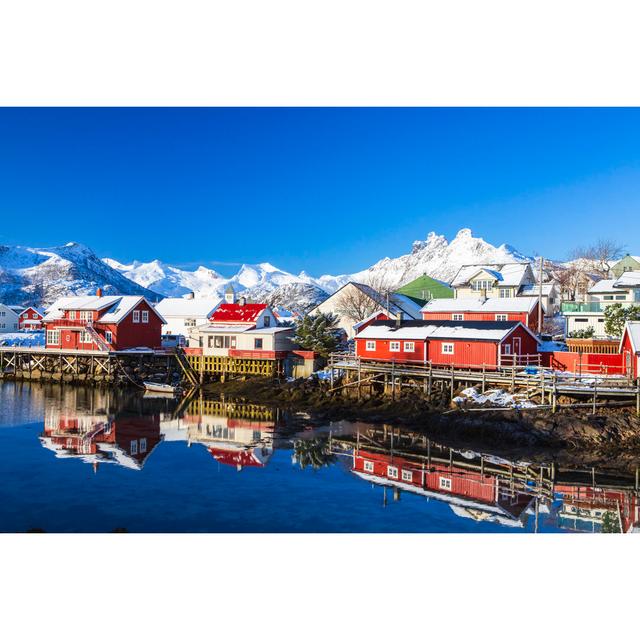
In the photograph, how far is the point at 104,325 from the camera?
161ft

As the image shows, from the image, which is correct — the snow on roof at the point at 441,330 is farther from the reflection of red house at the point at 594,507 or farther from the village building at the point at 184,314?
the village building at the point at 184,314

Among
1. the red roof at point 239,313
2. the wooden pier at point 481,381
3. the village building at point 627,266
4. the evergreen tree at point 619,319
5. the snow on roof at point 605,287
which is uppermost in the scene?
the village building at point 627,266

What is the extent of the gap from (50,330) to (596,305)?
44698mm

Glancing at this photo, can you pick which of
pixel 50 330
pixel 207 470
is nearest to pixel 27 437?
pixel 207 470

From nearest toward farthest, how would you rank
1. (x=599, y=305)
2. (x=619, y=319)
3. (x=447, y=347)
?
(x=447, y=347), (x=619, y=319), (x=599, y=305)

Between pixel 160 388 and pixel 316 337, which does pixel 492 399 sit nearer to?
pixel 316 337

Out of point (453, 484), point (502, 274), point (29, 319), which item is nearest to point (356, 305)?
point (502, 274)

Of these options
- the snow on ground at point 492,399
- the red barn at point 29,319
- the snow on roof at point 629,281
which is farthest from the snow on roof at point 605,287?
the red barn at point 29,319

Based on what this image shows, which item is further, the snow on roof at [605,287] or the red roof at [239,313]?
the red roof at [239,313]

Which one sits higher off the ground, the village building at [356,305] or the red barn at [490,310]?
the village building at [356,305]

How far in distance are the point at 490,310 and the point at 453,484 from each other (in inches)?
1055

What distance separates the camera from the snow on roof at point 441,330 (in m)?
33.5

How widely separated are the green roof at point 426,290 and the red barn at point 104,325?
3073 cm

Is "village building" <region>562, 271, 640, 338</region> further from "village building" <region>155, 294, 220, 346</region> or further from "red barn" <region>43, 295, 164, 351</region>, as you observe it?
"village building" <region>155, 294, 220, 346</region>
